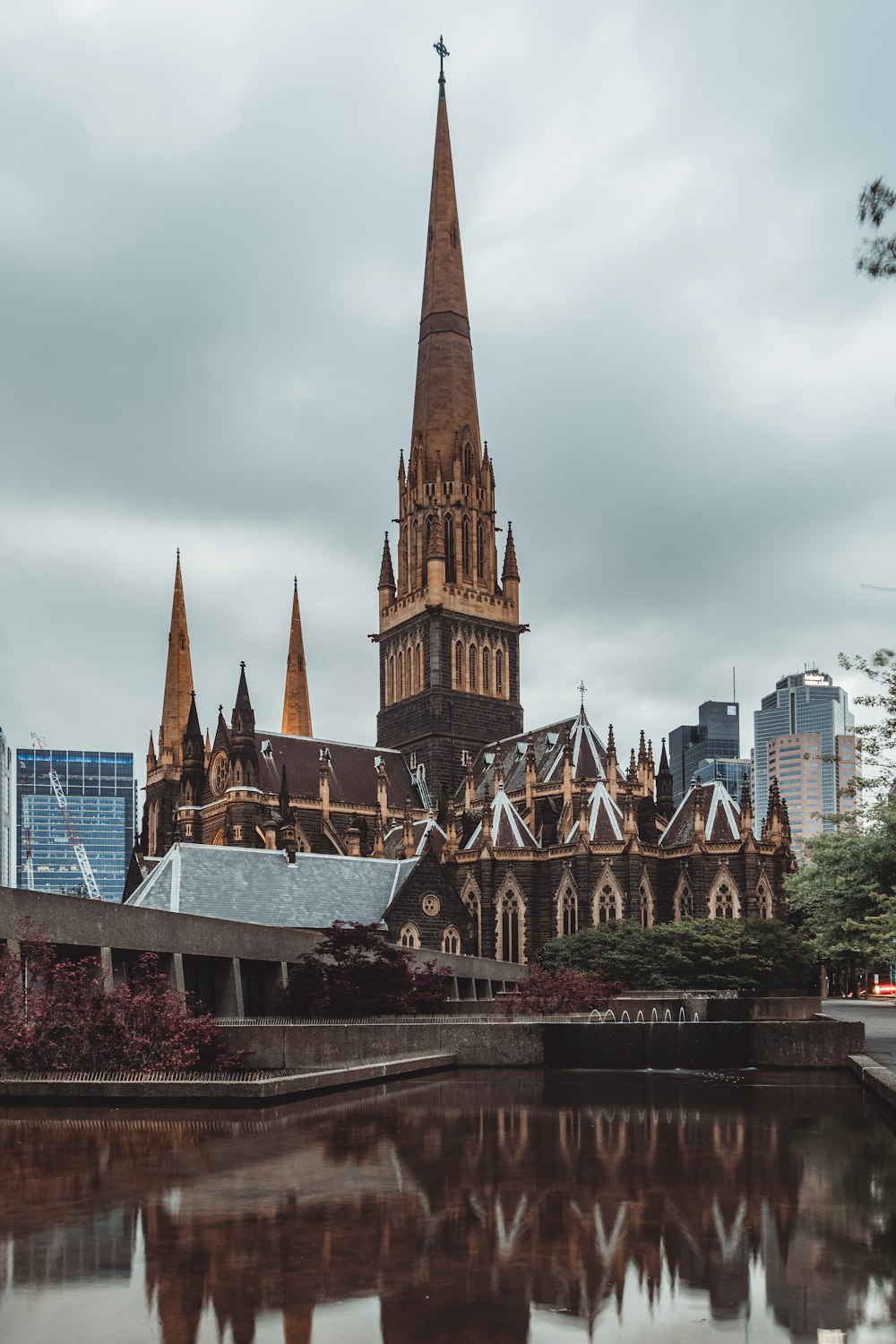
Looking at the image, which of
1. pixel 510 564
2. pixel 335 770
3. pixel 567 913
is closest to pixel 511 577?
pixel 510 564

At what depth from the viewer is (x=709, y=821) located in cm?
6331

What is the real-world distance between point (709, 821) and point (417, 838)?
48.2 feet

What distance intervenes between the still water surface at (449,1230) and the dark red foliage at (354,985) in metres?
14.9

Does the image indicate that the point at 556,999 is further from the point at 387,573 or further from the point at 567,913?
the point at 387,573

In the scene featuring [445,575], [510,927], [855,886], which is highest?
[445,575]

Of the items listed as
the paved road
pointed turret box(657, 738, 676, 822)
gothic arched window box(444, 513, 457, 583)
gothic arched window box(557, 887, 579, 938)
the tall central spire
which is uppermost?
the tall central spire

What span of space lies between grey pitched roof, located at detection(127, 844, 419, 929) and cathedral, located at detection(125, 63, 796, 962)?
0.52 m

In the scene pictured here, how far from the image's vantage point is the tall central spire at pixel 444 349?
80250 millimetres

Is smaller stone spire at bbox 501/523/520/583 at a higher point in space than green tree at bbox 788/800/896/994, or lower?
higher

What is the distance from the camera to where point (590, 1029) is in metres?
28.0

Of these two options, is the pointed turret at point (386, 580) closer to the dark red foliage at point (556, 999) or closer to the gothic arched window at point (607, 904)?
the gothic arched window at point (607, 904)

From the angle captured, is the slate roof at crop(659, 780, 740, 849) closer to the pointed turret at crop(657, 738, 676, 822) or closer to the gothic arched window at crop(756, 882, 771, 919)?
the gothic arched window at crop(756, 882, 771, 919)

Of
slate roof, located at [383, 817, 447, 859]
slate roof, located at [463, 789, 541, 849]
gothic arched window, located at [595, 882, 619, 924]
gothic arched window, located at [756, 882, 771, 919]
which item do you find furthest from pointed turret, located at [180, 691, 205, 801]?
gothic arched window, located at [756, 882, 771, 919]

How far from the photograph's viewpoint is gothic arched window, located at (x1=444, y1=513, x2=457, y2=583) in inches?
3123
